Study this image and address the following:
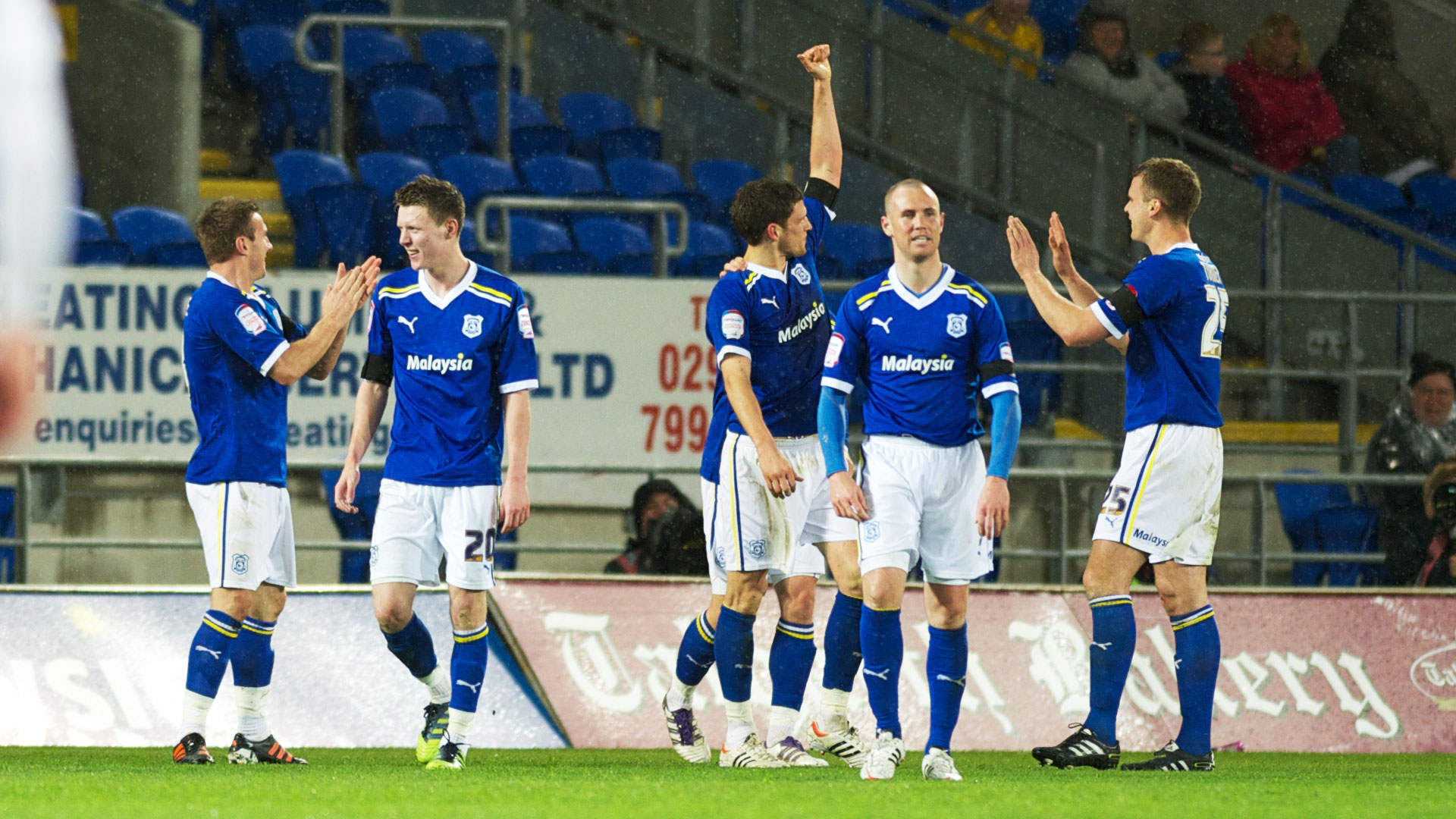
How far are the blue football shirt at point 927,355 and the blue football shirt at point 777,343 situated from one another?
0.39 meters

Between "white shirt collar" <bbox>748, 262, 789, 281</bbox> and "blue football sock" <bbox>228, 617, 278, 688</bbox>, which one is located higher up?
"white shirt collar" <bbox>748, 262, 789, 281</bbox>

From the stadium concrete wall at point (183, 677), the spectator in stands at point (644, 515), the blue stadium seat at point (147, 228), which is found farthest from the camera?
the blue stadium seat at point (147, 228)

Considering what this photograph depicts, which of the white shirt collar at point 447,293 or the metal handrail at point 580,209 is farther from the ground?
the metal handrail at point 580,209

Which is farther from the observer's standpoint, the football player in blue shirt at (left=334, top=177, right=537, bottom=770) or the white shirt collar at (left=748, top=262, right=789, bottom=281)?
the white shirt collar at (left=748, top=262, right=789, bottom=281)

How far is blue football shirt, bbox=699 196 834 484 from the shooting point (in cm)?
646

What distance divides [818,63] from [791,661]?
2283mm

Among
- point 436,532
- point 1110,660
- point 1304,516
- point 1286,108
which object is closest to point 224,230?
point 436,532

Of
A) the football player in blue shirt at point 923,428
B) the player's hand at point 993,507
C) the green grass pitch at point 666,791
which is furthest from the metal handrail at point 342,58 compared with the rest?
the player's hand at point 993,507

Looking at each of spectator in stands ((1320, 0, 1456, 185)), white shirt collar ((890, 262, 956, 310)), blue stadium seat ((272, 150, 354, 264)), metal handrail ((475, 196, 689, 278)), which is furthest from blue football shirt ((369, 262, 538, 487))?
spectator in stands ((1320, 0, 1456, 185))

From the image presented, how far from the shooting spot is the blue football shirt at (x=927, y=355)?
20.0 feet

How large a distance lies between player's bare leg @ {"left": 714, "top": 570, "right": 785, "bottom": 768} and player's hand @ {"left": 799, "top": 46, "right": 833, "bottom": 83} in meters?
1.94

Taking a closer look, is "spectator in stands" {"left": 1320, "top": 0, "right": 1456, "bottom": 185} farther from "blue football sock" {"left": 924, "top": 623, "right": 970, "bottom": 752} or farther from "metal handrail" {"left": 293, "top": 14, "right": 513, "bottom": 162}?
"blue football sock" {"left": 924, "top": 623, "right": 970, "bottom": 752}

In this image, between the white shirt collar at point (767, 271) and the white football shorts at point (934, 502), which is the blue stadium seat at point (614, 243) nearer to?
the white shirt collar at point (767, 271)

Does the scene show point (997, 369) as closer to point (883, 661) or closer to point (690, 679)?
point (883, 661)
